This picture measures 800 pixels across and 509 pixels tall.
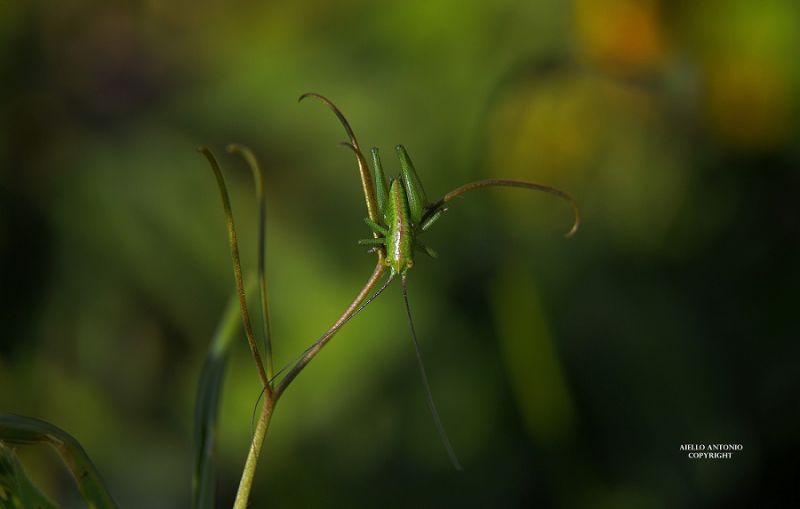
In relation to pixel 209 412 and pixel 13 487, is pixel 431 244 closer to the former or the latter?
pixel 209 412

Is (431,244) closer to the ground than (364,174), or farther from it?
closer to the ground

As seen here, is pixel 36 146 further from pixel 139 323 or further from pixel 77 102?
pixel 139 323

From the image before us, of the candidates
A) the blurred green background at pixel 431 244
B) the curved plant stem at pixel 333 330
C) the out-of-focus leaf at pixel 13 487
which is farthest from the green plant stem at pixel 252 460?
the blurred green background at pixel 431 244

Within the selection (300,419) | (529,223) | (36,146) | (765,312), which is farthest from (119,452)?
(765,312)

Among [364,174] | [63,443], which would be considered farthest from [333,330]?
[63,443]

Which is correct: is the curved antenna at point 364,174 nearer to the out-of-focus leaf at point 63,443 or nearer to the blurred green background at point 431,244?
the out-of-focus leaf at point 63,443
